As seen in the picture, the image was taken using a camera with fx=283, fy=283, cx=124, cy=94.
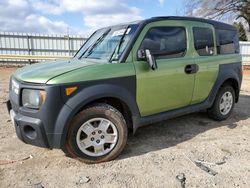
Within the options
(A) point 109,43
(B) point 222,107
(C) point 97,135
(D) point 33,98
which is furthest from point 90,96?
(B) point 222,107

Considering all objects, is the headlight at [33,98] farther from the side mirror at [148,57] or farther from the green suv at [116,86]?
the side mirror at [148,57]

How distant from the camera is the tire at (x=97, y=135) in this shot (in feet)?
11.3

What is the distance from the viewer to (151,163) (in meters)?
3.58

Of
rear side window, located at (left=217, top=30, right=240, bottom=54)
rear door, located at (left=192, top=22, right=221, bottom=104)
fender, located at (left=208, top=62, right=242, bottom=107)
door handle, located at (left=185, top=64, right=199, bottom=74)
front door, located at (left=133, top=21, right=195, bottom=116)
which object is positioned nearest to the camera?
front door, located at (left=133, top=21, right=195, bottom=116)

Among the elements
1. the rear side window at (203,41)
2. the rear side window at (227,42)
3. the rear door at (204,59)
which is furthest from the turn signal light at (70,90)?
the rear side window at (227,42)

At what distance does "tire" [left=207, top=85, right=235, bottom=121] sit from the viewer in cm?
525

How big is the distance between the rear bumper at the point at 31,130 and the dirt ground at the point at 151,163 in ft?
1.19

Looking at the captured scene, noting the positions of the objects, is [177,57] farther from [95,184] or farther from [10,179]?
[10,179]

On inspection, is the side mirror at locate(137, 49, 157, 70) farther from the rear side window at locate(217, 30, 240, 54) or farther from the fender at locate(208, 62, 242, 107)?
the rear side window at locate(217, 30, 240, 54)

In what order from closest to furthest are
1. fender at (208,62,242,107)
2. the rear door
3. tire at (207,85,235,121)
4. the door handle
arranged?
the door handle
the rear door
fender at (208,62,242,107)
tire at (207,85,235,121)

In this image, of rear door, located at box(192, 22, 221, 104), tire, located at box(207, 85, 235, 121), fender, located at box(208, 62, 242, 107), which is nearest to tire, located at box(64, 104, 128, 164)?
rear door, located at box(192, 22, 221, 104)

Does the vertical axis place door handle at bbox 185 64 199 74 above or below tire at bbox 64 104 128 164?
above

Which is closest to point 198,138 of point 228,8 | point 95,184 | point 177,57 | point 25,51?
point 177,57

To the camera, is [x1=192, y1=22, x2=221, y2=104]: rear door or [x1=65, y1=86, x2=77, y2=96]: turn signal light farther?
[x1=192, y1=22, x2=221, y2=104]: rear door
